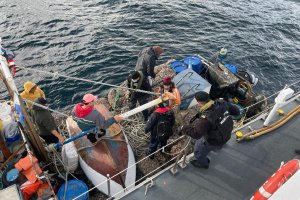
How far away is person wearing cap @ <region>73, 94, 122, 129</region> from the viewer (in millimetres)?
7367

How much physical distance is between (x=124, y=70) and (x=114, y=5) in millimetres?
8024

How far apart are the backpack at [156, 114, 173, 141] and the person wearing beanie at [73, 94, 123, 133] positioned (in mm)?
1141

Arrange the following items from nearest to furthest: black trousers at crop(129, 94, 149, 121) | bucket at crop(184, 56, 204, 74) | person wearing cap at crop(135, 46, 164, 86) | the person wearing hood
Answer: the person wearing hood
black trousers at crop(129, 94, 149, 121)
person wearing cap at crop(135, 46, 164, 86)
bucket at crop(184, 56, 204, 74)

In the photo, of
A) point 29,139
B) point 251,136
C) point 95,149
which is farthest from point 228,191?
point 29,139

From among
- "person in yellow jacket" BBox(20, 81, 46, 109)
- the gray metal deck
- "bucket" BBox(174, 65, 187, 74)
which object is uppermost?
"person in yellow jacket" BBox(20, 81, 46, 109)

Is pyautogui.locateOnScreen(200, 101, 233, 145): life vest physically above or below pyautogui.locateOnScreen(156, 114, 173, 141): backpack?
above

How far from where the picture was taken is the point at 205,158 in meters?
6.80

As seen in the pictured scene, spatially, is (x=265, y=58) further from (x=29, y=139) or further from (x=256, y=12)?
(x=29, y=139)

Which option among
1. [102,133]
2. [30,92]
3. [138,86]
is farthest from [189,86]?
[30,92]

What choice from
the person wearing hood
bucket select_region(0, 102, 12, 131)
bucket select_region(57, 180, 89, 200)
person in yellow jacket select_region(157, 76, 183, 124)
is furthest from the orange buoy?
bucket select_region(0, 102, 12, 131)

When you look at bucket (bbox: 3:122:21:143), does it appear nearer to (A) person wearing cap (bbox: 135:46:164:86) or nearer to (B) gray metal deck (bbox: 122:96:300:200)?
(B) gray metal deck (bbox: 122:96:300:200)

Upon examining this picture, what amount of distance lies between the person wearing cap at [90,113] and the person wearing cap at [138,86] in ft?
6.58

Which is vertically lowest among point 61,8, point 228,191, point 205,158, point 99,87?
point 99,87

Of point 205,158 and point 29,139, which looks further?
point 29,139
